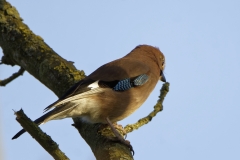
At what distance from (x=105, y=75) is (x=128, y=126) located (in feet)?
3.24

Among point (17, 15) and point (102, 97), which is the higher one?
point (17, 15)

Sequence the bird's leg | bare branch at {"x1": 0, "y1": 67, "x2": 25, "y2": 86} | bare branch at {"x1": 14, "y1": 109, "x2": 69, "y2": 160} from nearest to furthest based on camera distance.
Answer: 1. bare branch at {"x1": 14, "y1": 109, "x2": 69, "y2": 160}
2. the bird's leg
3. bare branch at {"x1": 0, "y1": 67, "x2": 25, "y2": 86}

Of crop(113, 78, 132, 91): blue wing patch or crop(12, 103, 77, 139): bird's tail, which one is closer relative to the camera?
crop(12, 103, 77, 139): bird's tail

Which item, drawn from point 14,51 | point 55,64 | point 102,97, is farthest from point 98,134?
point 14,51

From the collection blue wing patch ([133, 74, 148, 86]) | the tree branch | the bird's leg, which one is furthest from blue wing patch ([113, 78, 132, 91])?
the bird's leg

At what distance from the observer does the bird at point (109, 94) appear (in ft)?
19.0

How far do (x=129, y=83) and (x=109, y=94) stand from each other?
0.36 m

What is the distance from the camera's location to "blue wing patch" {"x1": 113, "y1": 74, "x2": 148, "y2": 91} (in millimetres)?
6500

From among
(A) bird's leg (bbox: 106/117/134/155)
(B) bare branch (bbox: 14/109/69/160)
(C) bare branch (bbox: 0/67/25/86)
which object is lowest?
(A) bird's leg (bbox: 106/117/134/155)

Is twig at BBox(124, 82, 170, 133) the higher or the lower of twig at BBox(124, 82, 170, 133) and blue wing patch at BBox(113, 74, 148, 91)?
the lower

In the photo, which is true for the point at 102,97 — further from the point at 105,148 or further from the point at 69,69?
the point at 105,148

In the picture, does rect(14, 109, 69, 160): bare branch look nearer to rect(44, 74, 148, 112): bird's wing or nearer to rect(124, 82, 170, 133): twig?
rect(44, 74, 148, 112): bird's wing

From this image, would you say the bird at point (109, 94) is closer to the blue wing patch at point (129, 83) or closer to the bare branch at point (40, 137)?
the blue wing patch at point (129, 83)

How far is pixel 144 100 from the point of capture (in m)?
6.72
